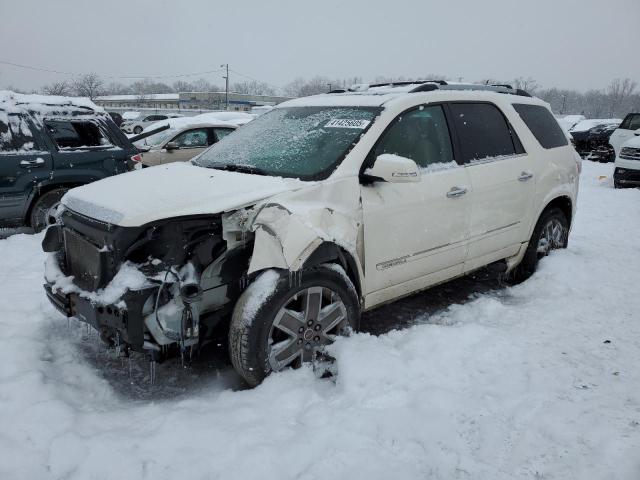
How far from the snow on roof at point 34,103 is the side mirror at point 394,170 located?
532 centimetres

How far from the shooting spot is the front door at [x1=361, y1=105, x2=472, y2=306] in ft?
10.8

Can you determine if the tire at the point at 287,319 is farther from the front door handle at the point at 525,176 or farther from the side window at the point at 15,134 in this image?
the side window at the point at 15,134

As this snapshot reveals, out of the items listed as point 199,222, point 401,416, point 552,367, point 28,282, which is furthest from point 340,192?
point 28,282

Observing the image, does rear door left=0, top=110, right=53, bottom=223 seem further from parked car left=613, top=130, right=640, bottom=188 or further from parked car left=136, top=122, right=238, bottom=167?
parked car left=613, top=130, right=640, bottom=188

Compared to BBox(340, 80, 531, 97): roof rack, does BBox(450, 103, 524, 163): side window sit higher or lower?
lower

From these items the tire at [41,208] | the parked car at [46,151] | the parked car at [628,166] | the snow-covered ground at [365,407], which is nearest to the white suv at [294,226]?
the snow-covered ground at [365,407]

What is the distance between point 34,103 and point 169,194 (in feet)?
15.7

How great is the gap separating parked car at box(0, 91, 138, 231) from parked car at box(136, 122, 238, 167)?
8.94 ft

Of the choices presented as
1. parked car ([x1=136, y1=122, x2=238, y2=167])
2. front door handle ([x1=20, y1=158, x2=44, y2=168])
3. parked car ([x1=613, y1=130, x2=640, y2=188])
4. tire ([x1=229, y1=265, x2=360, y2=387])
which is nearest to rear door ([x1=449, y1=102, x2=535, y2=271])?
tire ([x1=229, y1=265, x2=360, y2=387])

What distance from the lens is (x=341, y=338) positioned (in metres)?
3.18

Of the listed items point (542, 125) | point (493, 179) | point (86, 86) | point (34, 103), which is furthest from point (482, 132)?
point (86, 86)

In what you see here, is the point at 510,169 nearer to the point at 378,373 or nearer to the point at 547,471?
the point at 378,373

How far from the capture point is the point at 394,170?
3090 mm

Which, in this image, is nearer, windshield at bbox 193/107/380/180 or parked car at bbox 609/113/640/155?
windshield at bbox 193/107/380/180
